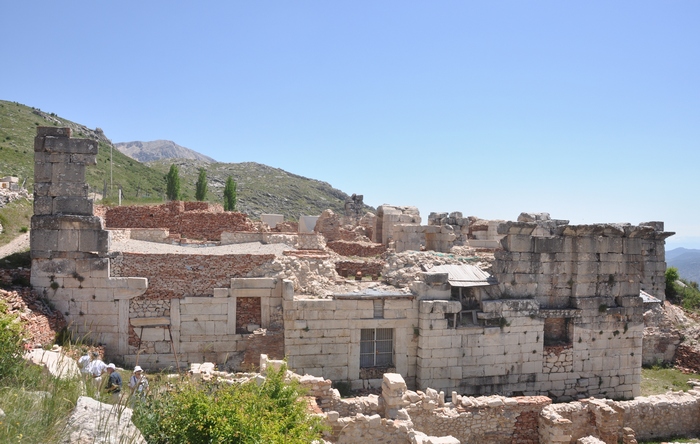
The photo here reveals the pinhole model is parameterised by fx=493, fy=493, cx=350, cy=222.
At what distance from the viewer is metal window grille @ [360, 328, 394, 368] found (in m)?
14.4

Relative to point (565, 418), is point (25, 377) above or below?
above

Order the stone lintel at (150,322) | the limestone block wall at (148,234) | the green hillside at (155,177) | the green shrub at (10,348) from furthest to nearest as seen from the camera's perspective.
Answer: the green hillside at (155,177) → the limestone block wall at (148,234) → the stone lintel at (150,322) → the green shrub at (10,348)

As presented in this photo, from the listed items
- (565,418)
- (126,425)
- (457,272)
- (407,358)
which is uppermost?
(457,272)

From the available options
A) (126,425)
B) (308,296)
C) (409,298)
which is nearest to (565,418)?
(409,298)

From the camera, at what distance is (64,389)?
694 centimetres

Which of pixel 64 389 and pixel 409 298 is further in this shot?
pixel 409 298

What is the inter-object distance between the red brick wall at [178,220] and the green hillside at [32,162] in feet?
63.9

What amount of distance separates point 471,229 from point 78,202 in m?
21.5

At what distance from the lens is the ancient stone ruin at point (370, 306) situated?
13.3 meters

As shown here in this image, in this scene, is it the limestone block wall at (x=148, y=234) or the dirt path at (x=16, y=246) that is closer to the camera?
the dirt path at (x=16, y=246)

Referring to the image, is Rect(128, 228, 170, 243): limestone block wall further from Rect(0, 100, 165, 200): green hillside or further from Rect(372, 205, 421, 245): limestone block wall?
Rect(0, 100, 165, 200): green hillside

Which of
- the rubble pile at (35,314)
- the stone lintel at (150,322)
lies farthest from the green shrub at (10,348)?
the stone lintel at (150,322)

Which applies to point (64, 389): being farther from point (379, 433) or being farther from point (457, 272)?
point (457, 272)

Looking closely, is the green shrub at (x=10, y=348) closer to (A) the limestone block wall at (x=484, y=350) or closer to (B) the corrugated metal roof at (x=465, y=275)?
(A) the limestone block wall at (x=484, y=350)
